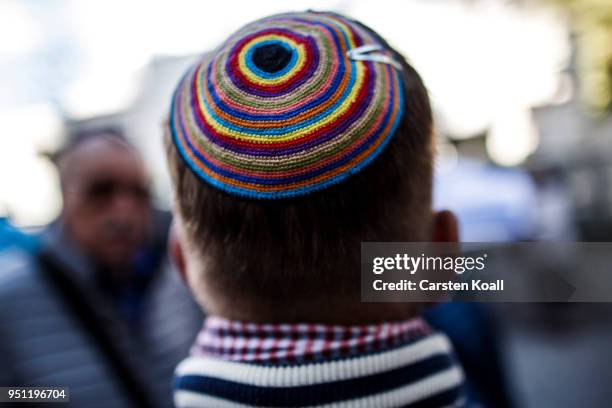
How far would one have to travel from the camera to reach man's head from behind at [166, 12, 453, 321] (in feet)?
1.53

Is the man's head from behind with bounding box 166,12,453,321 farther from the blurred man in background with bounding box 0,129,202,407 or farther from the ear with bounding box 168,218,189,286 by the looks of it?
the blurred man in background with bounding box 0,129,202,407

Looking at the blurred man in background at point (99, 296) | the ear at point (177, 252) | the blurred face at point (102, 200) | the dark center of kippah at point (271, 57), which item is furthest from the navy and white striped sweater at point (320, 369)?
the blurred face at point (102, 200)

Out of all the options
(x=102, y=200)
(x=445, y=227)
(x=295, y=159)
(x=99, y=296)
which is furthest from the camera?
(x=102, y=200)

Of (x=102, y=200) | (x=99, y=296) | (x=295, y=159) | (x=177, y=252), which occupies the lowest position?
(x=99, y=296)

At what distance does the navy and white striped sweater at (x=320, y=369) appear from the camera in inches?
19.2

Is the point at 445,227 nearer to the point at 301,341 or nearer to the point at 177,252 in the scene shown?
the point at 301,341

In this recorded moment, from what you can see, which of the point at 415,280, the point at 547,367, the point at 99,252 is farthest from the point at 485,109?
the point at 415,280

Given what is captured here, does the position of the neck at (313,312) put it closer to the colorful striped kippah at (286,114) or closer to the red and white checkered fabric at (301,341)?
the red and white checkered fabric at (301,341)

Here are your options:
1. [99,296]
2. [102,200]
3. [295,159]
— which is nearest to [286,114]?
[295,159]

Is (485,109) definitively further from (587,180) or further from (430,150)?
(430,150)

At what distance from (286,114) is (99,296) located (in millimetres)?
987

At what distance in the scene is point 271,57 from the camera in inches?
19.1

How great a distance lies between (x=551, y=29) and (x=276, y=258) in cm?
→ 403

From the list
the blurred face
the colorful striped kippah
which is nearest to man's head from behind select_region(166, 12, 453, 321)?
the colorful striped kippah
